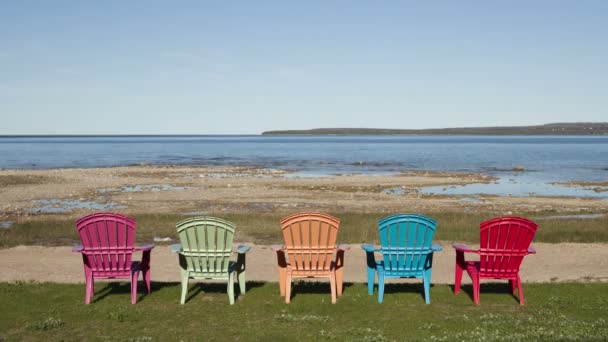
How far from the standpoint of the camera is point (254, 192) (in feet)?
99.9

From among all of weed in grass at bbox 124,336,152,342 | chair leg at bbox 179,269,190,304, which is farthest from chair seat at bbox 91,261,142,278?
weed in grass at bbox 124,336,152,342

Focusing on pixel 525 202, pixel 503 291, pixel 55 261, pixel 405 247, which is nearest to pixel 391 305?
pixel 405 247

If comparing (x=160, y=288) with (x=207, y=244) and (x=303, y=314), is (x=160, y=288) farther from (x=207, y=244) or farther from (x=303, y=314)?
(x=303, y=314)

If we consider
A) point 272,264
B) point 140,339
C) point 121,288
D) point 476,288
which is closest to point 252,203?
point 272,264

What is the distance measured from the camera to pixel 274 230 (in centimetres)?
1702

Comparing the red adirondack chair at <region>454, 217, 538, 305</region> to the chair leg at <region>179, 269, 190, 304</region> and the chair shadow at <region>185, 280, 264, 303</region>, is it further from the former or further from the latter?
the chair leg at <region>179, 269, 190, 304</region>

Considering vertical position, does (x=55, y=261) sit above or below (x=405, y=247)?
below

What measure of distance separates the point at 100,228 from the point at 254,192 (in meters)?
22.4

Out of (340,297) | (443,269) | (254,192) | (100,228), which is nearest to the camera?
(100,228)

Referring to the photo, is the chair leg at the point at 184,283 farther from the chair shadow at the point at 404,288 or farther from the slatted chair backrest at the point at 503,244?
the slatted chair backrest at the point at 503,244

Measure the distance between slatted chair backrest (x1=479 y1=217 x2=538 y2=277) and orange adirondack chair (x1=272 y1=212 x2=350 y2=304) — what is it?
206cm

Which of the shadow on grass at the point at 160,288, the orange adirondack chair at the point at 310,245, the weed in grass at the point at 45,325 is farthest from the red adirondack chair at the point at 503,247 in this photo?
the weed in grass at the point at 45,325

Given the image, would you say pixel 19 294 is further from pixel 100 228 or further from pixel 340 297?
pixel 340 297

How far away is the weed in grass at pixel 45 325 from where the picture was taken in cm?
694
